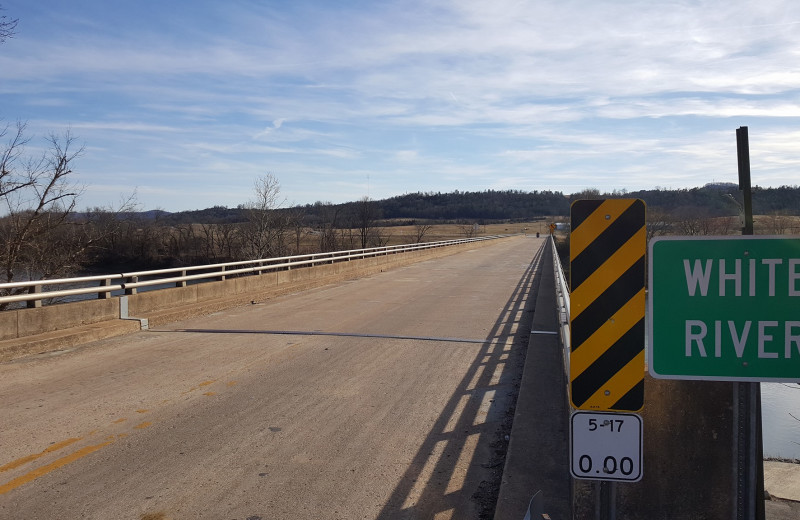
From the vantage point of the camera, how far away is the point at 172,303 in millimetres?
15539

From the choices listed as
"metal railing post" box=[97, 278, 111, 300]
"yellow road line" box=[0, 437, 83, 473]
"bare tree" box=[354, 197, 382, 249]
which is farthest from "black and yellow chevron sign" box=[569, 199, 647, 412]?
"bare tree" box=[354, 197, 382, 249]

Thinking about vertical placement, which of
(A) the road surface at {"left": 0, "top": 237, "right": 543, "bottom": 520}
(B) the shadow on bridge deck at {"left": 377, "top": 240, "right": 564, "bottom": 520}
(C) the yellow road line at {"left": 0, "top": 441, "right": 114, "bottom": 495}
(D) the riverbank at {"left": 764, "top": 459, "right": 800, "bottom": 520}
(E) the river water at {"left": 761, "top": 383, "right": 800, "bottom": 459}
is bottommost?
(E) the river water at {"left": 761, "top": 383, "right": 800, "bottom": 459}

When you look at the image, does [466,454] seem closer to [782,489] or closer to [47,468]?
[782,489]

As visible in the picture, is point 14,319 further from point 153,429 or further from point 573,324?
point 573,324

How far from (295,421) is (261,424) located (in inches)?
14.0

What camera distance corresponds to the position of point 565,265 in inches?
1620

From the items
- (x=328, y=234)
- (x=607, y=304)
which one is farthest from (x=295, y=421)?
(x=328, y=234)

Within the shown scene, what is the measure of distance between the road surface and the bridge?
24mm

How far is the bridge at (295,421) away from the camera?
4.68 metres

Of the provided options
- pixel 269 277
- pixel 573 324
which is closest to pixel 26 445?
pixel 573 324

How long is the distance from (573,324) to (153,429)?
496cm

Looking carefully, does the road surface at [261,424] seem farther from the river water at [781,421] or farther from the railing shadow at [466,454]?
the river water at [781,421]

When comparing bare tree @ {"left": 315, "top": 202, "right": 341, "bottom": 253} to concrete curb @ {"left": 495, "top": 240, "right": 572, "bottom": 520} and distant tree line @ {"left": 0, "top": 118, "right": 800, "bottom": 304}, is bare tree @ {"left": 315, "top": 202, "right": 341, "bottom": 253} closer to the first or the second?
distant tree line @ {"left": 0, "top": 118, "right": 800, "bottom": 304}

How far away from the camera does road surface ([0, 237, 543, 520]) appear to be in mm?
4910
